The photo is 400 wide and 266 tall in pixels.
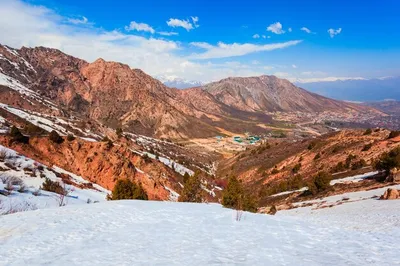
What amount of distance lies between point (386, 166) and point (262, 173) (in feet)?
154

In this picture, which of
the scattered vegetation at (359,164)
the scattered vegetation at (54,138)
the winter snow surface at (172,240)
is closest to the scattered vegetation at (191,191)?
the scattered vegetation at (54,138)

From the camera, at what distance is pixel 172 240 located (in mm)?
10227

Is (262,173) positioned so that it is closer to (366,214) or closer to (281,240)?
(366,214)

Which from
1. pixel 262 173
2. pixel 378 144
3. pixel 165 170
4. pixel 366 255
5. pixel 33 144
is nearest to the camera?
pixel 366 255

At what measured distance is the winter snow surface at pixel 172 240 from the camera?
8320 mm

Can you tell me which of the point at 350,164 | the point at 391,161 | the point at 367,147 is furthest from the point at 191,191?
the point at 367,147

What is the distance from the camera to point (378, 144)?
5353cm

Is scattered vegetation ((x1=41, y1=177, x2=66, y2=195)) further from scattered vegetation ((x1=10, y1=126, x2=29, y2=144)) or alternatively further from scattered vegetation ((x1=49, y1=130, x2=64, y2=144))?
scattered vegetation ((x1=49, y1=130, x2=64, y2=144))

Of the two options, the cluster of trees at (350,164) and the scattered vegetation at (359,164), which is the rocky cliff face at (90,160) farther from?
the scattered vegetation at (359,164)

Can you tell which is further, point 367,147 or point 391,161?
point 367,147

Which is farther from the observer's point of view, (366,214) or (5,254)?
(366,214)

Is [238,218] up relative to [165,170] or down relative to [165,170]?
up

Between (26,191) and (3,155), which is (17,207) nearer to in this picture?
(26,191)

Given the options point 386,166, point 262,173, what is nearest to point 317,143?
point 262,173
